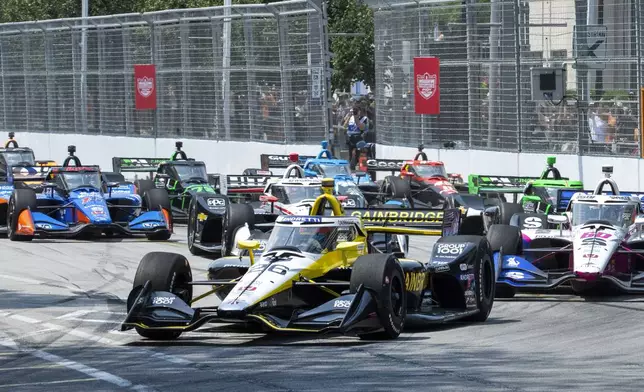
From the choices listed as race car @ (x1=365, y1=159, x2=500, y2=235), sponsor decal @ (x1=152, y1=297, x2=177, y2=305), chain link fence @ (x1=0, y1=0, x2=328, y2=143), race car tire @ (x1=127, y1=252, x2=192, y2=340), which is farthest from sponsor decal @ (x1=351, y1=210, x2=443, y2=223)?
chain link fence @ (x1=0, y1=0, x2=328, y2=143)

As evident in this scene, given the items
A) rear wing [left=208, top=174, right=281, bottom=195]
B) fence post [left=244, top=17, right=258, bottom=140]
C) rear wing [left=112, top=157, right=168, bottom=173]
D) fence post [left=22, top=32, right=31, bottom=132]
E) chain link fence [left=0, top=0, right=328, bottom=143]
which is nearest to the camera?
rear wing [left=208, top=174, right=281, bottom=195]

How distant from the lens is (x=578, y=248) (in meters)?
16.3

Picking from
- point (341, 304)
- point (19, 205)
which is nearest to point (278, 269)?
point (341, 304)

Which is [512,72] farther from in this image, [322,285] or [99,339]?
[99,339]

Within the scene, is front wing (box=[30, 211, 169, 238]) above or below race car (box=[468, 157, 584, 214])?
below

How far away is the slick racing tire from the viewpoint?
1658 cm

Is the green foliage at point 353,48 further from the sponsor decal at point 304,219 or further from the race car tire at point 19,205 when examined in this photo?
the sponsor decal at point 304,219

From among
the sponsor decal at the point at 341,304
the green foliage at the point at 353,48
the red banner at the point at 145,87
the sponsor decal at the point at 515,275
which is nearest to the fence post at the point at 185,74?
the red banner at the point at 145,87

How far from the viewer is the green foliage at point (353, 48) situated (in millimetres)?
49625

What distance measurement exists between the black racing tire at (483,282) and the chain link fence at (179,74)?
20.2 m

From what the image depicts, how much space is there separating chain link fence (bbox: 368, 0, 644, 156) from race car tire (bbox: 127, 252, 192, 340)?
16.5 meters

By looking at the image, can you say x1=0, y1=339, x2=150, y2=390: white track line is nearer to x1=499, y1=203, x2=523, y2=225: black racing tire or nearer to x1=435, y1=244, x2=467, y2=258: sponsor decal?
x1=435, y1=244, x2=467, y2=258: sponsor decal

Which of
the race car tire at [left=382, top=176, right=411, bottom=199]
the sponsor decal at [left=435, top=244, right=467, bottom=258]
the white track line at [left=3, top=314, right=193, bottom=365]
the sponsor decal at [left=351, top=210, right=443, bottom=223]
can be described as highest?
the sponsor decal at [left=351, top=210, right=443, bottom=223]

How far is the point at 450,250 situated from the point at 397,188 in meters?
13.7
